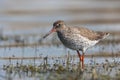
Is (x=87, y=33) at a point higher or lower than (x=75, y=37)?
higher

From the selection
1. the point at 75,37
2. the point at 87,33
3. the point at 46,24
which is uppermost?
the point at 46,24

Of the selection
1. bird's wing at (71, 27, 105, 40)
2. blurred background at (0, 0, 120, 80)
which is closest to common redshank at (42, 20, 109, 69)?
bird's wing at (71, 27, 105, 40)

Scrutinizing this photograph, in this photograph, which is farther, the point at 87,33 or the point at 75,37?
the point at 87,33

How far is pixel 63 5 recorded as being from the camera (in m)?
29.9

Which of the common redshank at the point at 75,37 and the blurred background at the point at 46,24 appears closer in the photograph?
the common redshank at the point at 75,37

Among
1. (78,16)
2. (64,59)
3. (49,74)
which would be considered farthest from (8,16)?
(49,74)

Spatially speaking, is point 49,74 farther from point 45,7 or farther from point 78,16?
point 45,7

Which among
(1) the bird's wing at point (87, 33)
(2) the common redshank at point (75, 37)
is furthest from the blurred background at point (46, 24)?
(2) the common redshank at point (75, 37)

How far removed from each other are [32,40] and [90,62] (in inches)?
179

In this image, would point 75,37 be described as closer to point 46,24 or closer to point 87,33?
point 87,33

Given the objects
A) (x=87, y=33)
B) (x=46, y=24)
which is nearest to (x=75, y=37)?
(x=87, y=33)

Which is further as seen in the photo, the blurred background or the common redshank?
the blurred background

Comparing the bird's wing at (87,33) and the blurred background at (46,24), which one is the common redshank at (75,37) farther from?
the blurred background at (46,24)

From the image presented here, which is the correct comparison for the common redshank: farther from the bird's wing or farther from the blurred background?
the blurred background
